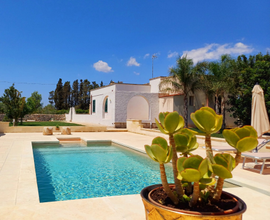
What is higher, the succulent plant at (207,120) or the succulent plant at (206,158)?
the succulent plant at (207,120)

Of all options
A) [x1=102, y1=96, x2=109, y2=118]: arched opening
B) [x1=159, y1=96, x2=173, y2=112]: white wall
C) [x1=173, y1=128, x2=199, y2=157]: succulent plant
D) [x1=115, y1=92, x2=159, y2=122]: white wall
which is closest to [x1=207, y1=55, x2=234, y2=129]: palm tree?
[x1=159, y1=96, x2=173, y2=112]: white wall

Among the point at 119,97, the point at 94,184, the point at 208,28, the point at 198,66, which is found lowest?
the point at 94,184

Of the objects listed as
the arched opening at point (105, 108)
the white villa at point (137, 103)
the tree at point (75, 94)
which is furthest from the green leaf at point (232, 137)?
the tree at point (75, 94)

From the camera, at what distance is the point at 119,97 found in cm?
2248

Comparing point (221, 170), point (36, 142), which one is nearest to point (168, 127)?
point (221, 170)

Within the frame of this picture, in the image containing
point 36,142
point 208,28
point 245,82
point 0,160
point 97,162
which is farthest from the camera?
point 208,28

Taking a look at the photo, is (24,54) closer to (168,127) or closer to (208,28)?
(208,28)

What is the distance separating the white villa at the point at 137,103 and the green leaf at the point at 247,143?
751 inches

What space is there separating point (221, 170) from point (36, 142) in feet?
38.4

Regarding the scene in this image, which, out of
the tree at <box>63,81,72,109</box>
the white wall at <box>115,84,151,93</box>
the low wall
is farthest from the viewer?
the tree at <box>63,81,72,109</box>

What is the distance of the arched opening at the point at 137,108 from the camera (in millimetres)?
25891

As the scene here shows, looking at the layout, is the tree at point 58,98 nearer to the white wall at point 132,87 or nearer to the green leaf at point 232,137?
the white wall at point 132,87

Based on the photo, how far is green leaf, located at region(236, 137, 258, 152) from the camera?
167 centimetres

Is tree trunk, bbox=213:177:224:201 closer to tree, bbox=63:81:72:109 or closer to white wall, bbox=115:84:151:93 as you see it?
white wall, bbox=115:84:151:93
